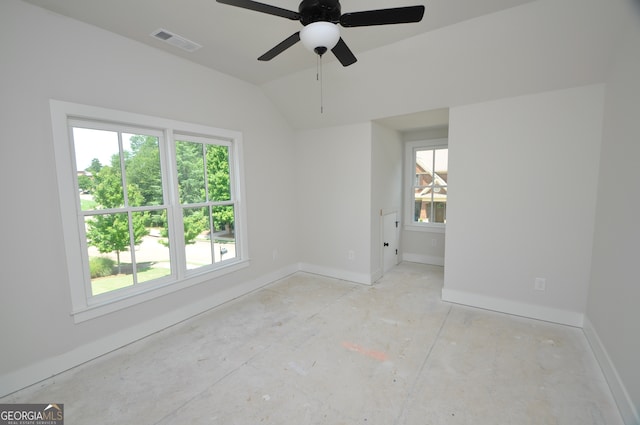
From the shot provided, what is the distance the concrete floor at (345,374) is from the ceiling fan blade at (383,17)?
244 centimetres

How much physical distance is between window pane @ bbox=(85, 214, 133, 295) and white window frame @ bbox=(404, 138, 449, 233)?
433cm

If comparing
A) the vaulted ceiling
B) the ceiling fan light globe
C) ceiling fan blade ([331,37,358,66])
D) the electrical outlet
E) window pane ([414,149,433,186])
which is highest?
the vaulted ceiling

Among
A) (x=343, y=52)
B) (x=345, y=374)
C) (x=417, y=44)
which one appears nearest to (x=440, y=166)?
(x=417, y=44)

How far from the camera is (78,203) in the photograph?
90.6 inches

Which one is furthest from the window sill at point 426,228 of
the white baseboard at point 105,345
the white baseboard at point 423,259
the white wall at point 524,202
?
the white baseboard at point 105,345

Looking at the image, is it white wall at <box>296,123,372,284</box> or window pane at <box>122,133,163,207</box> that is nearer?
window pane at <box>122,133,163,207</box>

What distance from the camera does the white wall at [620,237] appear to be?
1.72 metres

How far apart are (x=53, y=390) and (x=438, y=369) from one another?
9.73ft

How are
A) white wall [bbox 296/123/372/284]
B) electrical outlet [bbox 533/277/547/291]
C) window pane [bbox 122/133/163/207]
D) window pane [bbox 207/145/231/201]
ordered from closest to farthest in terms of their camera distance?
1. window pane [bbox 122/133/163/207]
2. electrical outlet [bbox 533/277/547/291]
3. window pane [bbox 207/145/231/201]
4. white wall [bbox 296/123/372/284]

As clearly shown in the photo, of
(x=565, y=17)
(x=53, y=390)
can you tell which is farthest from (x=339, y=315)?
(x=565, y=17)

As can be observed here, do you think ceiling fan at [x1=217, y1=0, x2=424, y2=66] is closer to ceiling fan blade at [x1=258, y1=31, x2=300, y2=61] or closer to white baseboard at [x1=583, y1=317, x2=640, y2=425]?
ceiling fan blade at [x1=258, y1=31, x2=300, y2=61]

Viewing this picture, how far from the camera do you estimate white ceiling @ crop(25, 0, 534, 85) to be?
2.08 meters

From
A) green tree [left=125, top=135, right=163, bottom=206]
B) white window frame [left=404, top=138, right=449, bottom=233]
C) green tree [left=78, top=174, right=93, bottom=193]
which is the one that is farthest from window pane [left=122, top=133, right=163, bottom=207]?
white window frame [left=404, top=138, right=449, bottom=233]

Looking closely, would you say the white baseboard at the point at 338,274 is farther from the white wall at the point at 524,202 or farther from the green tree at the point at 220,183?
the green tree at the point at 220,183
